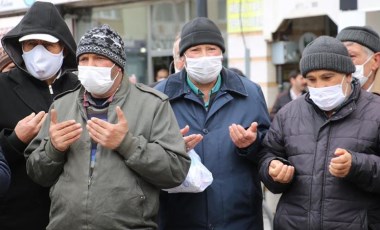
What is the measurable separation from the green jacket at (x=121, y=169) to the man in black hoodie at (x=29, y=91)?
0.35m

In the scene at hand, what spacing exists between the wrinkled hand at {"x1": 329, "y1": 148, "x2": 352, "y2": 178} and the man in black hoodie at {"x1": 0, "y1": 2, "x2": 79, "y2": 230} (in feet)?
5.31

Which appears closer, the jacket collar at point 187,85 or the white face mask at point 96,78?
the white face mask at point 96,78

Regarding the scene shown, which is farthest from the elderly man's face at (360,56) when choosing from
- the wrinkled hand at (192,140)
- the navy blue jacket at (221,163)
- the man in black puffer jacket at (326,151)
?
the wrinkled hand at (192,140)

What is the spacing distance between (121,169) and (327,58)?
1.22 m

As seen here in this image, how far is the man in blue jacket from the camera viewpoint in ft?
11.1

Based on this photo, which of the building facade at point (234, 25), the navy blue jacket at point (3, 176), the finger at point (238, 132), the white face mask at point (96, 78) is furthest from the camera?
the building facade at point (234, 25)

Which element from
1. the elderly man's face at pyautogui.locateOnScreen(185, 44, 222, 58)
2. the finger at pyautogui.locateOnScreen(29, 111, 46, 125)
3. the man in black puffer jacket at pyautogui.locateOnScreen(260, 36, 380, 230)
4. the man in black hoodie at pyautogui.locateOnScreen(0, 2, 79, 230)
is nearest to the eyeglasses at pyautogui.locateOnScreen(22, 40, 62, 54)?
the man in black hoodie at pyautogui.locateOnScreen(0, 2, 79, 230)

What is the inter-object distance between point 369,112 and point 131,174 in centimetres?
126

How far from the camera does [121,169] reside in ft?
9.24

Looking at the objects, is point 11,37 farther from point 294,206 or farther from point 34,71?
point 294,206

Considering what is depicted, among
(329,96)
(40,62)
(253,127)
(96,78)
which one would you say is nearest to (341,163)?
(329,96)

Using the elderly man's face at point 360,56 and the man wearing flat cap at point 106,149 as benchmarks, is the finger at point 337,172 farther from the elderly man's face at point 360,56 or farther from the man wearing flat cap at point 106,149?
the elderly man's face at point 360,56

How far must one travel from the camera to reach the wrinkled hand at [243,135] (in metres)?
3.24

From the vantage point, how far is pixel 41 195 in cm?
347
